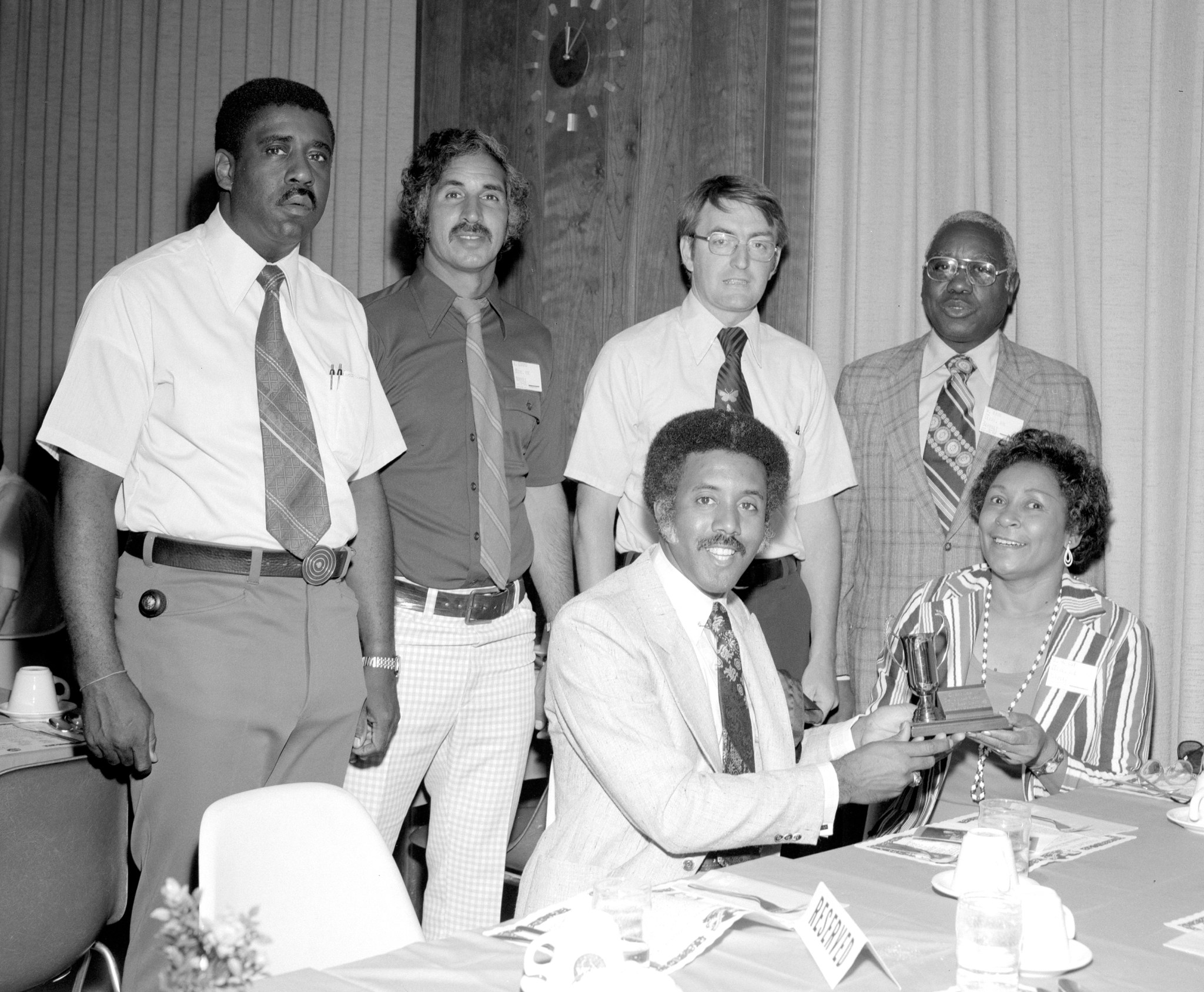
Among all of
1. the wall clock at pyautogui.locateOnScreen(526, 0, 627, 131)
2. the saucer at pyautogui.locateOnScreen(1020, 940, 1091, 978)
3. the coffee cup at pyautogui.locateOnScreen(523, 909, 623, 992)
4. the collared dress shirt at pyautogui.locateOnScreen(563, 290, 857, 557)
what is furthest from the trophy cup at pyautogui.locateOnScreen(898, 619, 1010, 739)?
the wall clock at pyautogui.locateOnScreen(526, 0, 627, 131)

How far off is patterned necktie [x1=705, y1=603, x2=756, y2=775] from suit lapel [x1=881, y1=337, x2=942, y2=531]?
1313 mm

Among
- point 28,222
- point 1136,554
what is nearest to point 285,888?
point 1136,554

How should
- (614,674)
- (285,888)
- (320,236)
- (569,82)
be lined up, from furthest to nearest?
(320,236)
(569,82)
(614,674)
(285,888)

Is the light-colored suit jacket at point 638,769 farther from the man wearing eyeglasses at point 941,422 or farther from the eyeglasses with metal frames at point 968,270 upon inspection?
the eyeglasses with metal frames at point 968,270

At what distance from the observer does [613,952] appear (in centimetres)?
149

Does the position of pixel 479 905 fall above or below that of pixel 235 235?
below

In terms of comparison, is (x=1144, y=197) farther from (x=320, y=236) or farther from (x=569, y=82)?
(x=320, y=236)

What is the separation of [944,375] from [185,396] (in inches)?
84.9

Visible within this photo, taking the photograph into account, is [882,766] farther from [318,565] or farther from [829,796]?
[318,565]

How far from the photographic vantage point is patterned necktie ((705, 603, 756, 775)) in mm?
2508

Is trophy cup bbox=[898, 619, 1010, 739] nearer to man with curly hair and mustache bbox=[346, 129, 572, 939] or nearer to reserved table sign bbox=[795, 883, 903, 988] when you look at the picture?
reserved table sign bbox=[795, 883, 903, 988]

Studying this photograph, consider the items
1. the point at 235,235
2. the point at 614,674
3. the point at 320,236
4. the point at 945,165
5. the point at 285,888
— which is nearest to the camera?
the point at 285,888

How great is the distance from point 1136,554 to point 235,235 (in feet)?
8.52

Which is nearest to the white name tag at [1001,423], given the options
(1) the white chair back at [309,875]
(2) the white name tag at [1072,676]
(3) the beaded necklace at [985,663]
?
(3) the beaded necklace at [985,663]
